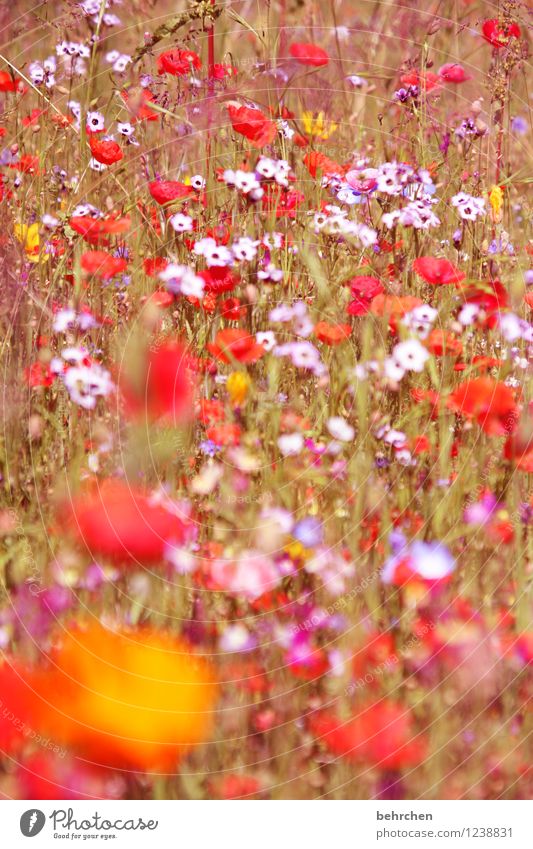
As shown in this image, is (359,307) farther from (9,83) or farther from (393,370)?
(9,83)

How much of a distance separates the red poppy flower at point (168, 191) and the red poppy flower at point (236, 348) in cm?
25

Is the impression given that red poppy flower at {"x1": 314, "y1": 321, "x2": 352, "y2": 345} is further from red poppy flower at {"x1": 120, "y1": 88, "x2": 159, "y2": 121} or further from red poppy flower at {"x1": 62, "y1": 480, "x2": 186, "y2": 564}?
red poppy flower at {"x1": 120, "y1": 88, "x2": 159, "y2": 121}

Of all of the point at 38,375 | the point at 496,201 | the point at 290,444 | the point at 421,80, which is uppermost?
the point at 421,80

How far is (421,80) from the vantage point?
170cm

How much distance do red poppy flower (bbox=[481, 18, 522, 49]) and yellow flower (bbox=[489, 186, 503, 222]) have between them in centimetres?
25

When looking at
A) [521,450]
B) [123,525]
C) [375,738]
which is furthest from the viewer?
[521,450]

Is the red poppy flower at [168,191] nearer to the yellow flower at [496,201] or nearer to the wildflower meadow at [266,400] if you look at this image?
the wildflower meadow at [266,400]

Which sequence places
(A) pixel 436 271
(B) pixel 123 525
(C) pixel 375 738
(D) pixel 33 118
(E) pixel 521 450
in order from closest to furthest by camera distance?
1. (C) pixel 375 738
2. (B) pixel 123 525
3. (E) pixel 521 450
4. (A) pixel 436 271
5. (D) pixel 33 118

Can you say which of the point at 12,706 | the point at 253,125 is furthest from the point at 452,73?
the point at 12,706

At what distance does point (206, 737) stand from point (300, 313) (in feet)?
2.24

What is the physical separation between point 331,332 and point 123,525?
450 millimetres

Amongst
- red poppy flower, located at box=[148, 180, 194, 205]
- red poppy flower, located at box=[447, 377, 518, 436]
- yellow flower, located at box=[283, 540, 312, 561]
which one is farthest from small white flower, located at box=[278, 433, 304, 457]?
red poppy flower, located at box=[148, 180, 194, 205]

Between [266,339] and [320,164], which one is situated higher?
[320,164]

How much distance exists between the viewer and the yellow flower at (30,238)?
1.57 meters
